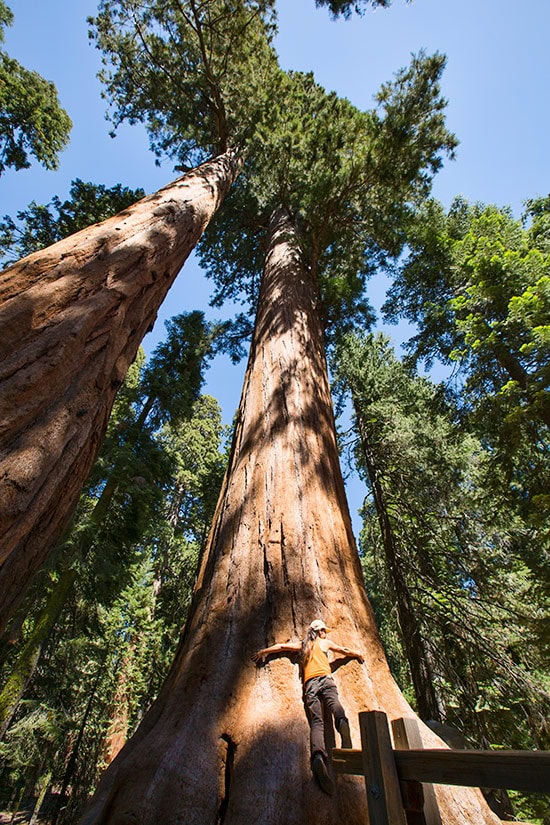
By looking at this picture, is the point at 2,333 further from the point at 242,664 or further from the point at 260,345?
the point at 260,345

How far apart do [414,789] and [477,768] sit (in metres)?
0.46

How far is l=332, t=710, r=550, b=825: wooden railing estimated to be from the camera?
913mm

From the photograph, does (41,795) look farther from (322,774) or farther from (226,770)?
(322,774)

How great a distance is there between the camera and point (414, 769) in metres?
1.18

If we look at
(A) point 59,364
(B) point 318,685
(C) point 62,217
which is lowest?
(B) point 318,685

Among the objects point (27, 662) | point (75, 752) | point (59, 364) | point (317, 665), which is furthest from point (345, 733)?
point (75, 752)

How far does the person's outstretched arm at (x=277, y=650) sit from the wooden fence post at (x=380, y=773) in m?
0.53

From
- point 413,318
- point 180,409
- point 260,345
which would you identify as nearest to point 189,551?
point 180,409

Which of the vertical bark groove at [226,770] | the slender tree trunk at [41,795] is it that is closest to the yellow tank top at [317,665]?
the vertical bark groove at [226,770]

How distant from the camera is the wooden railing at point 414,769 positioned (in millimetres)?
913

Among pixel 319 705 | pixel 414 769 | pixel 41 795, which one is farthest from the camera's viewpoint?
pixel 41 795

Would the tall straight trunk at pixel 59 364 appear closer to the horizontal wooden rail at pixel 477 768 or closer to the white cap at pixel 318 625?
the white cap at pixel 318 625

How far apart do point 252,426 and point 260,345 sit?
5.02 feet

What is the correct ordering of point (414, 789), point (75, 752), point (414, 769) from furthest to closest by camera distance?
point (75, 752)
point (414, 789)
point (414, 769)
